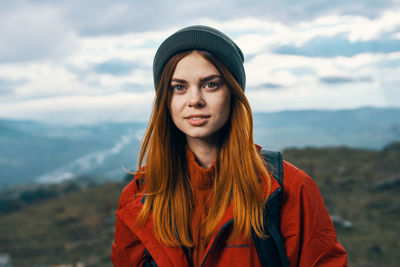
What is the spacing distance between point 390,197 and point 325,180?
2.28 meters

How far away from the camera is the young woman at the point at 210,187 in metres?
1.90

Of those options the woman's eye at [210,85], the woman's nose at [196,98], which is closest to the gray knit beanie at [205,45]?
the woman's eye at [210,85]

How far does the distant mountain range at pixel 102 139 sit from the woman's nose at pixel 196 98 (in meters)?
77.4

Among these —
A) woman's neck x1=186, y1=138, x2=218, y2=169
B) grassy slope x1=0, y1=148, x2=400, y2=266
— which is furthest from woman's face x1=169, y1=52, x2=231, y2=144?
grassy slope x1=0, y1=148, x2=400, y2=266

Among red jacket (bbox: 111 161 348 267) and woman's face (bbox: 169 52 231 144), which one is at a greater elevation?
woman's face (bbox: 169 52 231 144)

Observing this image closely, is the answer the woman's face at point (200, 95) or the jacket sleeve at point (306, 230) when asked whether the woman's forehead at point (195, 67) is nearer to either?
the woman's face at point (200, 95)

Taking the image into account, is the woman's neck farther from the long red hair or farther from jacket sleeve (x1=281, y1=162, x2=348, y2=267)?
jacket sleeve (x1=281, y1=162, x2=348, y2=267)

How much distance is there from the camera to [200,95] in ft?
6.49

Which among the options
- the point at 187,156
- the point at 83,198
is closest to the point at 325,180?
the point at 83,198

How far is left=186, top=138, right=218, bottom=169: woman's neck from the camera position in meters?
2.18

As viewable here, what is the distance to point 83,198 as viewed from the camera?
47.2 feet

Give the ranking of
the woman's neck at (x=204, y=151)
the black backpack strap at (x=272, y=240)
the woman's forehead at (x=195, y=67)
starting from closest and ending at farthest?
1. the black backpack strap at (x=272, y=240)
2. the woman's forehead at (x=195, y=67)
3. the woman's neck at (x=204, y=151)

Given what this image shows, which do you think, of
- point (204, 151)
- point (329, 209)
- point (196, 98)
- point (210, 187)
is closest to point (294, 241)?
point (210, 187)

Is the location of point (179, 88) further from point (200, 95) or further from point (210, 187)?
point (210, 187)
